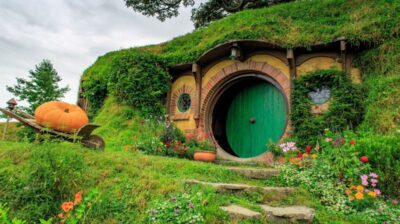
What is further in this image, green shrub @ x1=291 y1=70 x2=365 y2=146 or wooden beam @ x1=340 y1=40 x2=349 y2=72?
wooden beam @ x1=340 y1=40 x2=349 y2=72

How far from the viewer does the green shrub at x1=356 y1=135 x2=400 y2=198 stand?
383 centimetres

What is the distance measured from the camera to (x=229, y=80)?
8.07 m

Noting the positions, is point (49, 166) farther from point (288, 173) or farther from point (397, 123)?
point (397, 123)

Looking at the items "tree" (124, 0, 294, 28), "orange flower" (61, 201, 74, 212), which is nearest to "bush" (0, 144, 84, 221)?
"orange flower" (61, 201, 74, 212)

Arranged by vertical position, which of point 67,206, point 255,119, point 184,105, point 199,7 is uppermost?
point 199,7

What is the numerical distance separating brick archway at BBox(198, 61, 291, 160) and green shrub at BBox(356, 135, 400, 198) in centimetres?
306

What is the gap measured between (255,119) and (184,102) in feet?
7.13

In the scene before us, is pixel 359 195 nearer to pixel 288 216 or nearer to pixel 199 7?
pixel 288 216

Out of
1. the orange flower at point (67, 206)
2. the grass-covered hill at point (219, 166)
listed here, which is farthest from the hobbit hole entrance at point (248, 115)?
the orange flower at point (67, 206)

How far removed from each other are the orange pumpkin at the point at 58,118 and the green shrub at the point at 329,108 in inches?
176

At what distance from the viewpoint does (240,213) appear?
9.36 feet

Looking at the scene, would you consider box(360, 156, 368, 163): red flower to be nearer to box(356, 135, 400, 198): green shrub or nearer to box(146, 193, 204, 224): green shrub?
box(356, 135, 400, 198): green shrub

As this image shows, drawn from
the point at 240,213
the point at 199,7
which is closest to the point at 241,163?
the point at 240,213

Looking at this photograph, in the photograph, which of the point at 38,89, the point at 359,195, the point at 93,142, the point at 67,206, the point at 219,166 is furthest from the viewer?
the point at 38,89
